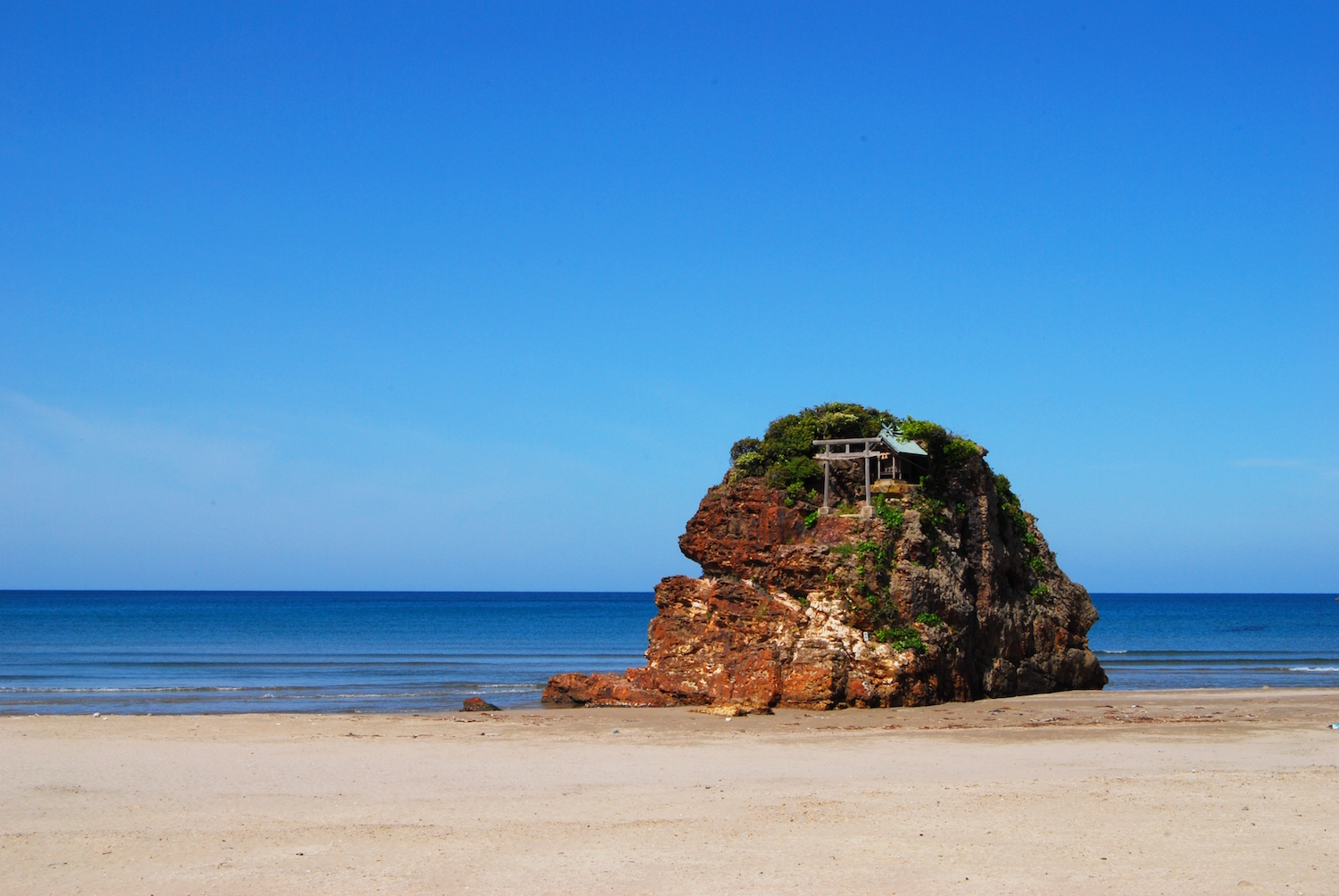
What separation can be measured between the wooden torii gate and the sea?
31.7 feet

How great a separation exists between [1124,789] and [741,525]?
1269 centimetres

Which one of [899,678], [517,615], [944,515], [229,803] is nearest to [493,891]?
[229,803]

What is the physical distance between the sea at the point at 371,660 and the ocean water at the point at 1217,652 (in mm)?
115

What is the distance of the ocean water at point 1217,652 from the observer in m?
35.0

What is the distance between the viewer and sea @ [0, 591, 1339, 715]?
96.1ft

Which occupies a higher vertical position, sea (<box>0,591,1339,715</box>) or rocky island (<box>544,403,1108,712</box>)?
rocky island (<box>544,403,1108,712</box>)

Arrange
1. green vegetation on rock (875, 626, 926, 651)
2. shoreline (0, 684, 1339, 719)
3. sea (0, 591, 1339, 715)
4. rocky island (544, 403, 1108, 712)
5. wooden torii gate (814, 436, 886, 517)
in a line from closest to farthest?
rocky island (544, 403, 1108, 712) < green vegetation on rock (875, 626, 926, 651) < shoreline (0, 684, 1339, 719) < wooden torii gate (814, 436, 886, 517) < sea (0, 591, 1339, 715)

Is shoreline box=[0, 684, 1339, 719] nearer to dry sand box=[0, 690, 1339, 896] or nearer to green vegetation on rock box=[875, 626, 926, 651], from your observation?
green vegetation on rock box=[875, 626, 926, 651]

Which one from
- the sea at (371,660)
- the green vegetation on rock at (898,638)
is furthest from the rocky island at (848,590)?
the sea at (371,660)

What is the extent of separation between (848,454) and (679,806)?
13.9m

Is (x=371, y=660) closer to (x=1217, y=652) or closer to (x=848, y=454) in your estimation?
(x=848, y=454)

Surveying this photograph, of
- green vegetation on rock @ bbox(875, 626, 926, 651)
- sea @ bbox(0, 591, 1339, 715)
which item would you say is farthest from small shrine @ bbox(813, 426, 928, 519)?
sea @ bbox(0, 591, 1339, 715)

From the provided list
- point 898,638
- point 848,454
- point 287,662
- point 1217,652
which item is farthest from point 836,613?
point 1217,652

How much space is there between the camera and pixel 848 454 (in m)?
25.2
